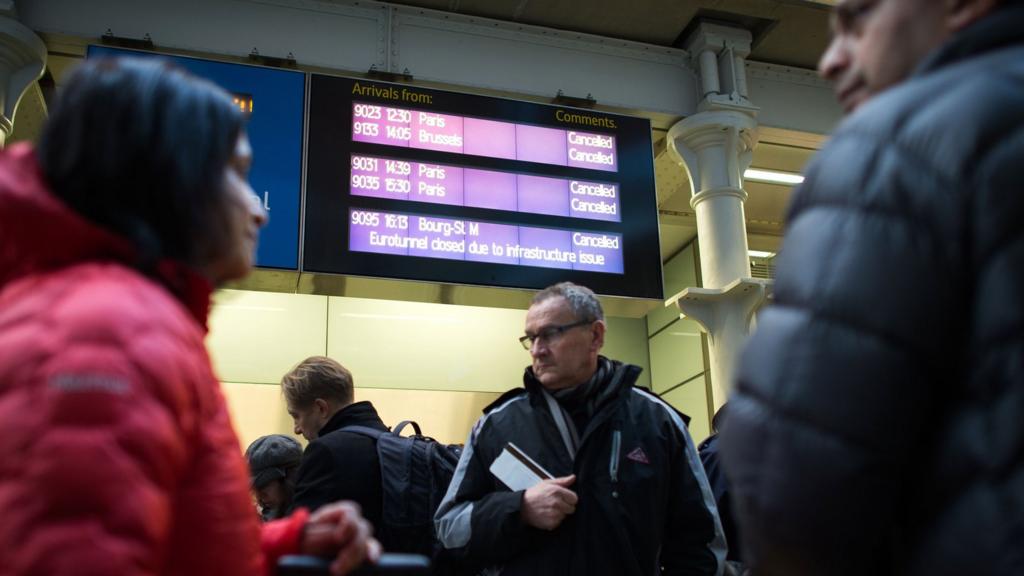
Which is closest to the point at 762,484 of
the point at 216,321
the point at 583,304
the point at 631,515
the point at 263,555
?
the point at 263,555

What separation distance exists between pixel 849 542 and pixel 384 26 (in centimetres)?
577

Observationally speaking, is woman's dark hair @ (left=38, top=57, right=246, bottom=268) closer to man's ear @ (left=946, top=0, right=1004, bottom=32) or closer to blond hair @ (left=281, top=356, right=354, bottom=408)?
man's ear @ (left=946, top=0, right=1004, bottom=32)

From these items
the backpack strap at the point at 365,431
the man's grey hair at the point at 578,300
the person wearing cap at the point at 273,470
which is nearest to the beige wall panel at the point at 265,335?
the person wearing cap at the point at 273,470

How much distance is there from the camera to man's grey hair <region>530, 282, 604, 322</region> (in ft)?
10.7

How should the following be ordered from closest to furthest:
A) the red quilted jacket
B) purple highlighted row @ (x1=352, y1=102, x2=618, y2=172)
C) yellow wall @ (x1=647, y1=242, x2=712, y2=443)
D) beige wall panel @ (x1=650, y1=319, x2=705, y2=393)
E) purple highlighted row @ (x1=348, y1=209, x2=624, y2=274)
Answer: the red quilted jacket < purple highlighted row @ (x1=348, y1=209, x2=624, y2=274) < purple highlighted row @ (x1=352, y1=102, x2=618, y2=172) < yellow wall @ (x1=647, y1=242, x2=712, y2=443) < beige wall panel @ (x1=650, y1=319, x2=705, y2=393)

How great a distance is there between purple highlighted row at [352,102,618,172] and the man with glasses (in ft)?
8.41

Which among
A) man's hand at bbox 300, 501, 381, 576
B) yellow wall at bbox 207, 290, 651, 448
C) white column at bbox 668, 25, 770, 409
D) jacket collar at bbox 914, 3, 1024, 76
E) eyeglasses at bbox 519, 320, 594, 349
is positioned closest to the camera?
jacket collar at bbox 914, 3, 1024, 76

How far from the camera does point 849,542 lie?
971mm

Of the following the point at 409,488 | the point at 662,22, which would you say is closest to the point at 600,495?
the point at 409,488

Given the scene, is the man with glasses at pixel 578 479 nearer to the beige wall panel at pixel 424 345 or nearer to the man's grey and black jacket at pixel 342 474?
the man's grey and black jacket at pixel 342 474

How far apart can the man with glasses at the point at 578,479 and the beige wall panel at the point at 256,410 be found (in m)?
6.68

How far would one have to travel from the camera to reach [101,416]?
0.94m

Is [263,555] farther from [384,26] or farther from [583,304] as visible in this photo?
[384,26]


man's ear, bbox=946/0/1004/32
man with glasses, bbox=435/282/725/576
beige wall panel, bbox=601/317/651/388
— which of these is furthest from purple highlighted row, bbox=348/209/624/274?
beige wall panel, bbox=601/317/651/388
